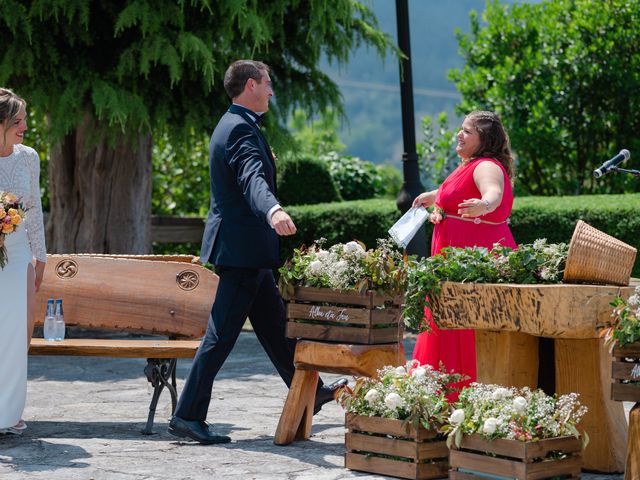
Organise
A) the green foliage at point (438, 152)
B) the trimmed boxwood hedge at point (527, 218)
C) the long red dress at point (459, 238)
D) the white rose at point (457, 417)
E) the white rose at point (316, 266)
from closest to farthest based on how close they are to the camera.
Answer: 1. the white rose at point (457, 417)
2. the white rose at point (316, 266)
3. the long red dress at point (459, 238)
4. the trimmed boxwood hedge at point (527, 218)
5. the green foliage at point (438, 152)

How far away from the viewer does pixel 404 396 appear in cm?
545

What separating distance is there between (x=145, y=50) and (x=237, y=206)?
4423mm

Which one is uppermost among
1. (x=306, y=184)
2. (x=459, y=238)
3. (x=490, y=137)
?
(x=306, y=184)

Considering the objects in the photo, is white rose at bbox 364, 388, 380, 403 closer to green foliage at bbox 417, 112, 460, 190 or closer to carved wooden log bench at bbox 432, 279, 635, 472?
carved wooden log bench at bbox 432, 279, 635, 472

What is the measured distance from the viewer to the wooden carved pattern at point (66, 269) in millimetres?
7480

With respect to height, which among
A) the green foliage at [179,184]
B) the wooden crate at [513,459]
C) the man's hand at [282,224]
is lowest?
the wooden crate at [513,459]

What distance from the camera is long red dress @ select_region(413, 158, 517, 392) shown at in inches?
250

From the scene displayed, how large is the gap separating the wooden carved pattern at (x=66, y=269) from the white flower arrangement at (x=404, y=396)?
8.15ft

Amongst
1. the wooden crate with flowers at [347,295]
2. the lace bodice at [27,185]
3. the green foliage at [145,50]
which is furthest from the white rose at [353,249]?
the green foliage at [145,50]

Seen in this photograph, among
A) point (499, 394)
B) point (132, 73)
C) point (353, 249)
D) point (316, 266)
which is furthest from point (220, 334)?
point (132, 73)

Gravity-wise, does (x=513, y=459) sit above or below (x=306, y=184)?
below

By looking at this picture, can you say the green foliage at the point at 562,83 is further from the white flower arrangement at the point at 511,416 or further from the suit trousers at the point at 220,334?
the white flower arrangement at the point at 511,416

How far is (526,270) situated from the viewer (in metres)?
5.41

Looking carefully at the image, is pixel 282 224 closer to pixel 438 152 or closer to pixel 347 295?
pixel 347 295
